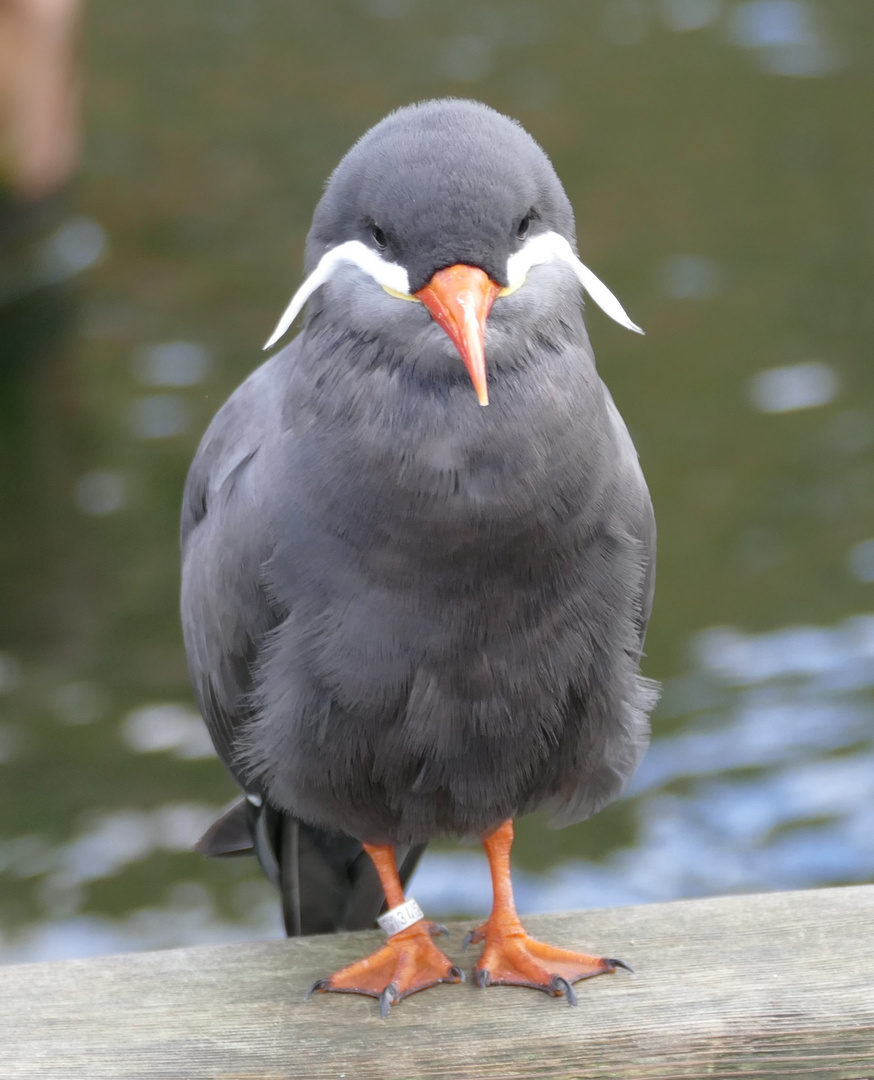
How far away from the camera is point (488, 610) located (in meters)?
2.35

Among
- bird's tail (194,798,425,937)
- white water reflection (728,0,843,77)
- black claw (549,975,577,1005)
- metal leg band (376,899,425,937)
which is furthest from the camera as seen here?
white water reflection (728,0,843,77)

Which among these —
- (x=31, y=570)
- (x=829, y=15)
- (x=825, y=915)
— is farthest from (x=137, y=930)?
(x=829, y=15)

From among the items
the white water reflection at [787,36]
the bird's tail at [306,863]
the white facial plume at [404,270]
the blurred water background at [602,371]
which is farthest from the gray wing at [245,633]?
the white water reflection at [787,36]

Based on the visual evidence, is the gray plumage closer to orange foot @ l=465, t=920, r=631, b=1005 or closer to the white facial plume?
the white facial plume

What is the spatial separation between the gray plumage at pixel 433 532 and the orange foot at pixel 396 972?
19cm

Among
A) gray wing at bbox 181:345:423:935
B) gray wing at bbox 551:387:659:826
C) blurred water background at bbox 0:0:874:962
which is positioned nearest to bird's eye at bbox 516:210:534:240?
gray wing at bbox 551:387:659:826

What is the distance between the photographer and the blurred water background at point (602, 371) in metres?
4.82

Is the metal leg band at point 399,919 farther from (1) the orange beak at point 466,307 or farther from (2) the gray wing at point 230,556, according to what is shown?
(1) the orange beak at point 466,307

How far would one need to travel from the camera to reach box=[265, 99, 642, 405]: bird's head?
85.0 inches

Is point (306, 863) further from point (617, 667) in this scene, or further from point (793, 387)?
point (793, 387)

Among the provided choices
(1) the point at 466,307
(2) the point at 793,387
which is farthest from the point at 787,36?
(1) the point at 466,307

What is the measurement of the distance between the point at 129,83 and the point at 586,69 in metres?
2.87

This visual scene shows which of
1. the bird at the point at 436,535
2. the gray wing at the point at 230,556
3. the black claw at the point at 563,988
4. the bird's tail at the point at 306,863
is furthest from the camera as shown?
the bird's tail at the point at 306,863

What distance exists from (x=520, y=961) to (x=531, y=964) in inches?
1.1
